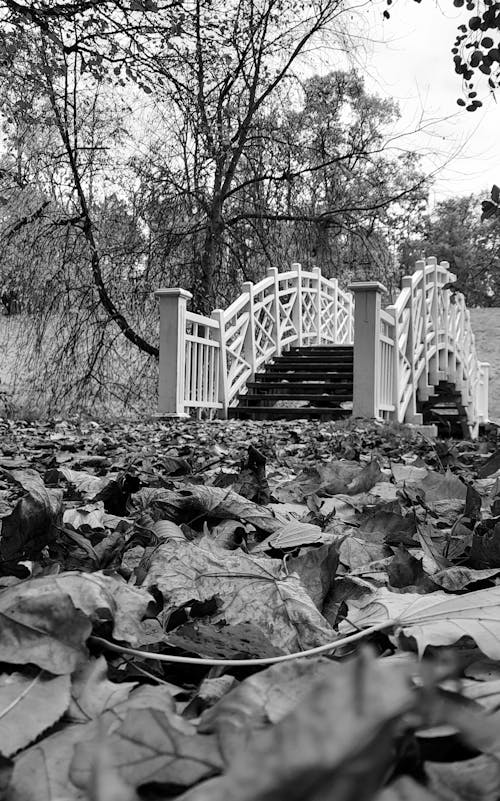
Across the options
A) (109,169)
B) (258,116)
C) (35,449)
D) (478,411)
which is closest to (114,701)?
(35,449)

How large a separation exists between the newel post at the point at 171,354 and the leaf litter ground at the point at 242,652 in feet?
25.6

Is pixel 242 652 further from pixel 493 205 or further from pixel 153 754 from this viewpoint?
pixel 493 205

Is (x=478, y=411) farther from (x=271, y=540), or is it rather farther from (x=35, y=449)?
(x=271, y=540)

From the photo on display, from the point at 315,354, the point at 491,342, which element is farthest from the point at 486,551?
the point at 491,342

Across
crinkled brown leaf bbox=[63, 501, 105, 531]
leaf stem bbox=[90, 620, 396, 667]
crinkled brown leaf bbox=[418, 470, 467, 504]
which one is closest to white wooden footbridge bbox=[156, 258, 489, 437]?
crinkled brown leaf bbox=[418, 470, 467, 504]

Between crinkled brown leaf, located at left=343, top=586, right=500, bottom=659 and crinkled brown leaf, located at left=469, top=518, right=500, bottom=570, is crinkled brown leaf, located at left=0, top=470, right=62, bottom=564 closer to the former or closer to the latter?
crinkled brown leaf, located at left=343, top=586, right=500, bottom=659

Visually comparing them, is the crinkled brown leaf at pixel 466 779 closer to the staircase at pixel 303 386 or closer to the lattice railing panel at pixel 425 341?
the lattice railing panel at pixel 425 341

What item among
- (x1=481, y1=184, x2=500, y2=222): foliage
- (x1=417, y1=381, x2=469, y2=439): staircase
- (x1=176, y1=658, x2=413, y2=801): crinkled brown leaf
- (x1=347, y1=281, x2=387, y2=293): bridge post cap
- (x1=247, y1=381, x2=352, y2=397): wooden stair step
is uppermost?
(x1=347, y1=281, x2=387, y2=293): bridge post cap

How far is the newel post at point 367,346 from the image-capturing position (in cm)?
996

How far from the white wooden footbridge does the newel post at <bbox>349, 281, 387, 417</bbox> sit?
1 cm

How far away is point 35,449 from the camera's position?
4.16 m

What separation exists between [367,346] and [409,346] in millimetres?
1782

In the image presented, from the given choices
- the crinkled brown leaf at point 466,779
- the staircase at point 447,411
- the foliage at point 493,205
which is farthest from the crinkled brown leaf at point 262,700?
the staircase at point 447,411

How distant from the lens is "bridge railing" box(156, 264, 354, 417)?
31.6 ft
